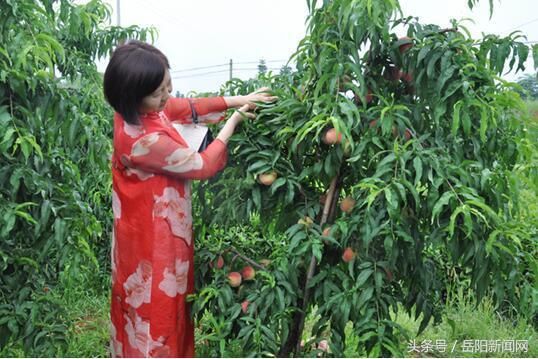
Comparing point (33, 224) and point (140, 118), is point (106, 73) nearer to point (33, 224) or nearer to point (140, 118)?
point (140, 118)

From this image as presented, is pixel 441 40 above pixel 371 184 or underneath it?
above

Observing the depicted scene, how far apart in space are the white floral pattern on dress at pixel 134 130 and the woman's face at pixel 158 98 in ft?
0.15

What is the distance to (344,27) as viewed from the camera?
157cm

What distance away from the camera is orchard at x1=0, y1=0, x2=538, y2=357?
155 centimetres

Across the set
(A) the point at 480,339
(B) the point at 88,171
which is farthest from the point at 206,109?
(A) the point at 480,339

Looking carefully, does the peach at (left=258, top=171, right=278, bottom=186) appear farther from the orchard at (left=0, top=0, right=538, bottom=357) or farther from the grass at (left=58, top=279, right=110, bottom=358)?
the grass at (left=58, top=279, right=110, bottom=358)

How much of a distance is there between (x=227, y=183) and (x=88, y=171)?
1.44m

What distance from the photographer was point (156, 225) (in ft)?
5.86

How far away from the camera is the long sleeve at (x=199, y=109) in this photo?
1888 millimetres

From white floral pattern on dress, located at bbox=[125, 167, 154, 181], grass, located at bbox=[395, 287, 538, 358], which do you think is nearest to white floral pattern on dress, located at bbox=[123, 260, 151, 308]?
white floral pattern on dress, located at bbox=[125, 167, 154, 181]

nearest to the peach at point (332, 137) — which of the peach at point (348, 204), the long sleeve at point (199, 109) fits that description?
the peach at point (348, 204)

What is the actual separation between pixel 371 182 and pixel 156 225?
0.63 meters

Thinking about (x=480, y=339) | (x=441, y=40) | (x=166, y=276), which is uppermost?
(x=441, y=40)

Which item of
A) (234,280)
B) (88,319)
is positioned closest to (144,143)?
(234,280)
